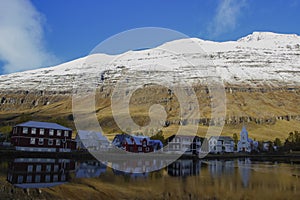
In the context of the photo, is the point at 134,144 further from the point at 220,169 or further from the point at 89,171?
the point at 89,171

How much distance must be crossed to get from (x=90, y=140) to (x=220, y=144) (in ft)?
131

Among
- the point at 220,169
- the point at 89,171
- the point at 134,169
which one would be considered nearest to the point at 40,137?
the point at 134,169

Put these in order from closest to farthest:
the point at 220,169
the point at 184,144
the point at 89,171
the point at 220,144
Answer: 1. the point at 89,171
2. the point at 220,169
3. the point at 184,144
4. the point at 220,144

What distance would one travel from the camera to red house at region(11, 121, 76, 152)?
44.9m

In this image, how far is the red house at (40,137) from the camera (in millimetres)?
44906

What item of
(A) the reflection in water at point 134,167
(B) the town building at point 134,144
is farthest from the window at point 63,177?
(B) the town building at point 134,144

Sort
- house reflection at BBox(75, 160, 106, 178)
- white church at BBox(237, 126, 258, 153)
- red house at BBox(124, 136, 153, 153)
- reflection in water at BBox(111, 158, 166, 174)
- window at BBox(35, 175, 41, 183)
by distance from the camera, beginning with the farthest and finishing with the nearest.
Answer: white church at BBox(237, 126, 258, 153) < red house at BBox(124, 136, 153, 153) < reflection in water at BBox(111, 158, 166, 174) < house reflection at BBox(75, 160, 106, 178) < window at BBox(35, 175, 41, 183)

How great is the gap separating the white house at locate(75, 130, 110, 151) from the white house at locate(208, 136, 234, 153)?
30517mm

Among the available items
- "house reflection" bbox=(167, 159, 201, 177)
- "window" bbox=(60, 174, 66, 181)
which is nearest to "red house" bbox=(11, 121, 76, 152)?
"house reflection" bbox=(167, 159, 201, 177)

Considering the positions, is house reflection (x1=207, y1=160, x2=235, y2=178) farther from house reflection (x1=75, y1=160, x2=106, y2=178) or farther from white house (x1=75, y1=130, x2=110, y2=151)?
white house (x1=75, y1=130, x2=110, y2=151)

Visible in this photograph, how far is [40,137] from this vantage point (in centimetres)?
4659

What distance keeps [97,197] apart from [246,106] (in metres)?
184

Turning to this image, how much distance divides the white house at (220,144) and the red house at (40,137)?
45804mm

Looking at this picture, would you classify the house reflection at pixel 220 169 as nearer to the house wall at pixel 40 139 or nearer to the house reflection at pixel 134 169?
the house reflection at pixel 134 169
